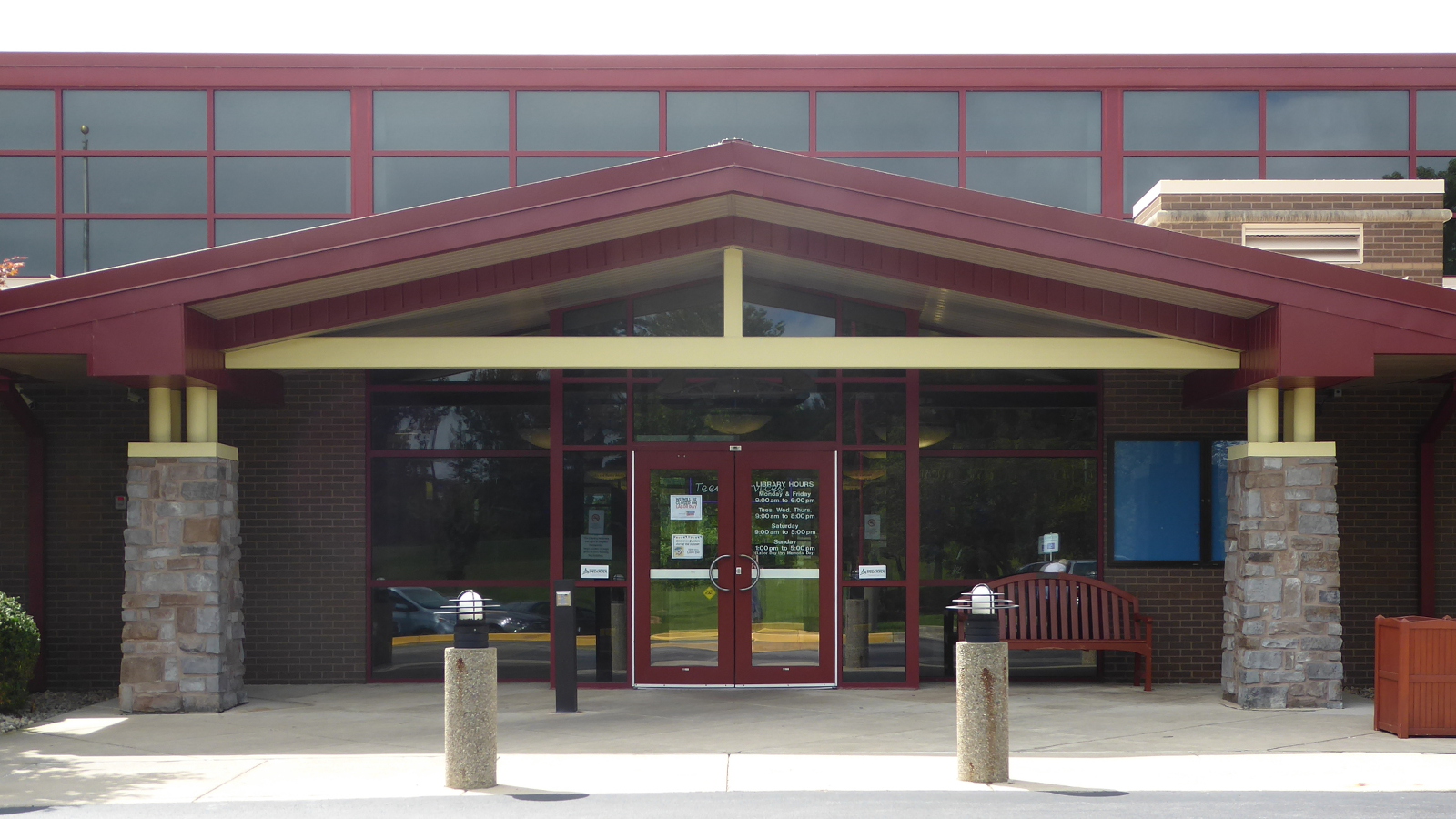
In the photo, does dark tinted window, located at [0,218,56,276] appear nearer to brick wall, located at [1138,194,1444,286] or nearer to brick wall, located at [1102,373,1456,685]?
brick wall, located at [1102,373,1456,685]

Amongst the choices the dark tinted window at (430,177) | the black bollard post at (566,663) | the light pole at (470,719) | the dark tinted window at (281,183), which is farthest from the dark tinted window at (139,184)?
the light pole at (470,719)

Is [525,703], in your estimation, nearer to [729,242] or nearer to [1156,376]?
[729,242]

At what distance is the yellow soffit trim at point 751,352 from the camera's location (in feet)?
A: 35.4

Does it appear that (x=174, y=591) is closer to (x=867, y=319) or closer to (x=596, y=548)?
(x=596, y=548)

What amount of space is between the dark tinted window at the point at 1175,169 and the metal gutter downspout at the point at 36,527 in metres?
11.5

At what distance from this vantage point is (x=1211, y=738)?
31.4 ft

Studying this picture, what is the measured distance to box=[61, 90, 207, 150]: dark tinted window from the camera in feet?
47.8

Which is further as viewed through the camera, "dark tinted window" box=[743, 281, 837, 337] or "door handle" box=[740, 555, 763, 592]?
"dark tinted window" box=[743, 281, 837, 337]

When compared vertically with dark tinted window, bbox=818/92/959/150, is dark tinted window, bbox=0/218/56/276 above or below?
below

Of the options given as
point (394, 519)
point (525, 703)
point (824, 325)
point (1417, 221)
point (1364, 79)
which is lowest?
point (525, 703)

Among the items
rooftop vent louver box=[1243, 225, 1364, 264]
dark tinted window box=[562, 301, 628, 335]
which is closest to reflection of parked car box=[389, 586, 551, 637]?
dark tinted window box=[562, 301, 628, 335]

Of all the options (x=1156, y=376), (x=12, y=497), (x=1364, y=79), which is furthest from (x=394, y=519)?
(x=1364, y=79)

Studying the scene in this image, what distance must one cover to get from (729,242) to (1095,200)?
5.48 m

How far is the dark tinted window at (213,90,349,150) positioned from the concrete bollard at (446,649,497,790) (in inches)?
330
